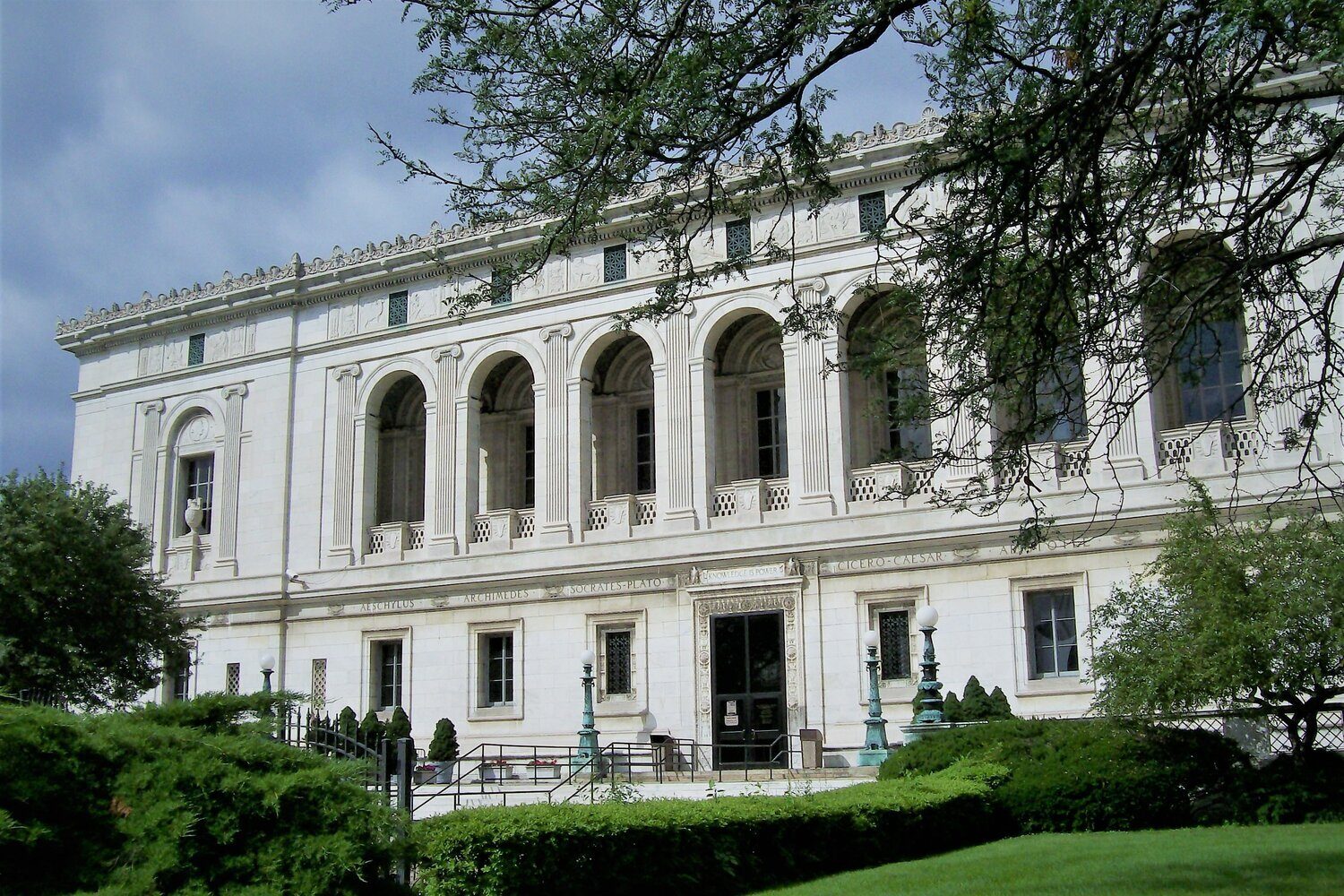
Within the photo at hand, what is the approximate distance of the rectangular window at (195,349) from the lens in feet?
142

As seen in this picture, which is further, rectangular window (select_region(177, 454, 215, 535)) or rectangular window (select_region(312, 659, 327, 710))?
rectangular window (select_region(177, 454, 215, 535))

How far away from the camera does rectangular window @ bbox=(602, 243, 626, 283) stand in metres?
36.0

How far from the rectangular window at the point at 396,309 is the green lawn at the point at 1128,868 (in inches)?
1065

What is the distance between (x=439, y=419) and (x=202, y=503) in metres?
9.61

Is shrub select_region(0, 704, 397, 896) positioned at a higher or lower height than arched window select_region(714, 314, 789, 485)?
lower

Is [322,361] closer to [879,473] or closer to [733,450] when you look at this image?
[733,450]

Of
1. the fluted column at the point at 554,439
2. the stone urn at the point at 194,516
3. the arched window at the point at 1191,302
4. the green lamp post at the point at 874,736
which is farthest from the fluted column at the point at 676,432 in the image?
the arched window at the point at 1191,302

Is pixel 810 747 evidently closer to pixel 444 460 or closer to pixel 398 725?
pixel 398 725

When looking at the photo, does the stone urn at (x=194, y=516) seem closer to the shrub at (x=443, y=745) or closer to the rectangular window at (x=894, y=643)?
the shrub at (x=443, y=745)

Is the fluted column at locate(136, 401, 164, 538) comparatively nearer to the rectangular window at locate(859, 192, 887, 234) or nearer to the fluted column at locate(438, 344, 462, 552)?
the fluted column at locate(438, 344, 462, 552)

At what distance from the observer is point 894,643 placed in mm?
31188

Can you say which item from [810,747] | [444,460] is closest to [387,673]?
[444,460]

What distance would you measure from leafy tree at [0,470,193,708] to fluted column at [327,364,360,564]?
5.48 meters

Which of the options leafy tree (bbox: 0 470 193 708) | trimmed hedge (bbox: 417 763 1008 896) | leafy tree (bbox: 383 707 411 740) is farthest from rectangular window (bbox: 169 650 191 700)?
trimmed hedge (bbox: 417 763 1008 896)
